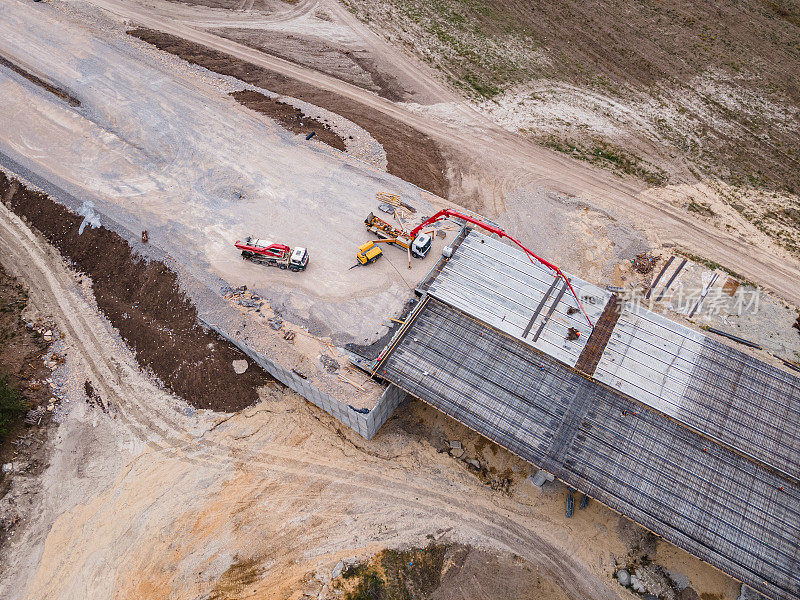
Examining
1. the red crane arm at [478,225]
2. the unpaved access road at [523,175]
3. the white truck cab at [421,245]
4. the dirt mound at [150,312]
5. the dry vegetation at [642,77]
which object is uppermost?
the dry vegetation at [642,77]

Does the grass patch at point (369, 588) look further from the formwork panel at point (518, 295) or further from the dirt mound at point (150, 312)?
the formwork panel at point (518, 295)

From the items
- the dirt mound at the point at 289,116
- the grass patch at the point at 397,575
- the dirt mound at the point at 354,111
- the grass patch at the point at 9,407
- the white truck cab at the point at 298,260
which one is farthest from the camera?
the dirt mound at the point at 289,116

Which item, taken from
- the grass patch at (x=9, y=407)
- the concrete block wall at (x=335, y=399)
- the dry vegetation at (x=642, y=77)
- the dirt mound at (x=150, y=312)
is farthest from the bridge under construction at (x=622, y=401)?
the grass patch at (x=9, y=407)

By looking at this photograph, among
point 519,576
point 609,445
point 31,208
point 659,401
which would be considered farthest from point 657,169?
point 31,208

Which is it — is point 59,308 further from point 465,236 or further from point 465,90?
point 465,90

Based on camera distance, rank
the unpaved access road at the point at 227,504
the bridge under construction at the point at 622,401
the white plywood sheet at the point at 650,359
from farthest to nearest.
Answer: the white plywood sheet at the point at 650,359 < the unpaved access road at the point at 227,504 < the bridge under construction at the point at 622,401

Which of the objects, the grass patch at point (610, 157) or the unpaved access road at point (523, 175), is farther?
the grass patch at point (610, 157)

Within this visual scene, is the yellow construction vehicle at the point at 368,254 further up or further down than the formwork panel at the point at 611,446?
further up
